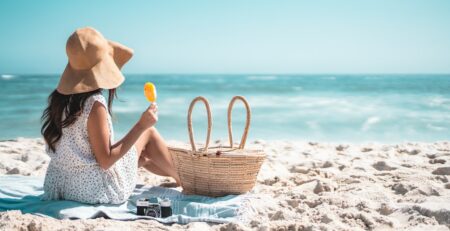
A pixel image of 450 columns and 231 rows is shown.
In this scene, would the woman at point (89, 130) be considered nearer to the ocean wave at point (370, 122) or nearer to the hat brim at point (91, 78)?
the hat brim at point (91, 78)

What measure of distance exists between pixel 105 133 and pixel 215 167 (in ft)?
2.65

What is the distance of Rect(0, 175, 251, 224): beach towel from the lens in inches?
111

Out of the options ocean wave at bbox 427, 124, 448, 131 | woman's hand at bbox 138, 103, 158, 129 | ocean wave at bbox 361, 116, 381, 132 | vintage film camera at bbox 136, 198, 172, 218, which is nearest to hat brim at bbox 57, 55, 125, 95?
woman's hand at bbox 138, 103, 158, 129

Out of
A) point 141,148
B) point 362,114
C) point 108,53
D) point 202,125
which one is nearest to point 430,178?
point 141,148

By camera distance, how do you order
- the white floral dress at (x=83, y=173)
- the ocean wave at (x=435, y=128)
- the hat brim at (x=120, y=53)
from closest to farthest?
the white floral dress at (x=83, y=173)
the hat brim at (x=120, y=53)
the ocean wave at (x=435, y=128)

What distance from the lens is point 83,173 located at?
296 centimetres

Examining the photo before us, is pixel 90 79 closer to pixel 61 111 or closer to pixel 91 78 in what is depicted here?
pixel 91 78

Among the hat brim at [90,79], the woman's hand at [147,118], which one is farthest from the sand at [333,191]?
the hat brim at [90,79]

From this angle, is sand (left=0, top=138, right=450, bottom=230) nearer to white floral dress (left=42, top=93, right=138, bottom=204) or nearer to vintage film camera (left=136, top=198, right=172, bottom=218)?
vintage film camera (left=136, top=198, right=172, bottom=218)

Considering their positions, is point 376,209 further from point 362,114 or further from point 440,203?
point 362,114

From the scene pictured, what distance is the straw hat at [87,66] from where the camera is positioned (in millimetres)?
2742

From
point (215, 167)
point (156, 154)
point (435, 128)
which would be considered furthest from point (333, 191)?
point (435, 128)

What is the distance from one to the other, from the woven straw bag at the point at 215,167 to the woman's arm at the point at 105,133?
52 cm

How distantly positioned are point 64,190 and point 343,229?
177 cm
